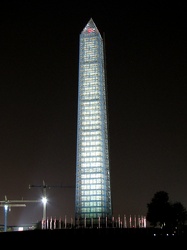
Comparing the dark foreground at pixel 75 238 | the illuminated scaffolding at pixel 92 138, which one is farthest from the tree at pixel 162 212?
the dark foreground at pixel 75 238

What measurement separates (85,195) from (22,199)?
27.8 metres

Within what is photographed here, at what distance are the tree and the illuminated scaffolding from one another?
4060cm

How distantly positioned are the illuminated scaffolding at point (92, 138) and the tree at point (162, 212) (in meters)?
40.6

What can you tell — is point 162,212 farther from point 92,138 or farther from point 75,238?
point 75,238

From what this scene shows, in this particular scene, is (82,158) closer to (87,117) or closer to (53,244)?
(87,117)

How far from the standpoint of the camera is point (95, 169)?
540ft

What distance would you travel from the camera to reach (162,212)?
11581cm

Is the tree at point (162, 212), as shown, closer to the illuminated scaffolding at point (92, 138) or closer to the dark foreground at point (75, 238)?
the illuminated scaffolding at point (92, 138)

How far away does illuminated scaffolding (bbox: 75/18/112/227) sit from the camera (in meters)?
161

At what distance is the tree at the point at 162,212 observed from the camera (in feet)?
376

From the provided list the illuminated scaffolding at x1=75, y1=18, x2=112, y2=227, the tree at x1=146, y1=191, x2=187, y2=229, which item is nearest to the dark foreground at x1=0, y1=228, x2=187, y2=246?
the tree at x1=146, y1=191, x2=187, y2=229

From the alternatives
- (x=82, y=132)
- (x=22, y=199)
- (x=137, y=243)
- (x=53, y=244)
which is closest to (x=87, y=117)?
(x=82, y=132)

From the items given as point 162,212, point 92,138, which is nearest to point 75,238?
point 162,212

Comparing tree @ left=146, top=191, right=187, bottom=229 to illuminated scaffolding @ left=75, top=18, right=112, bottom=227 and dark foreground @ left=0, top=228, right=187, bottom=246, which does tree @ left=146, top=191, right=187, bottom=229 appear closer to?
illuminated scaffolding @ left=75, top=18, right=112, bottom=227
